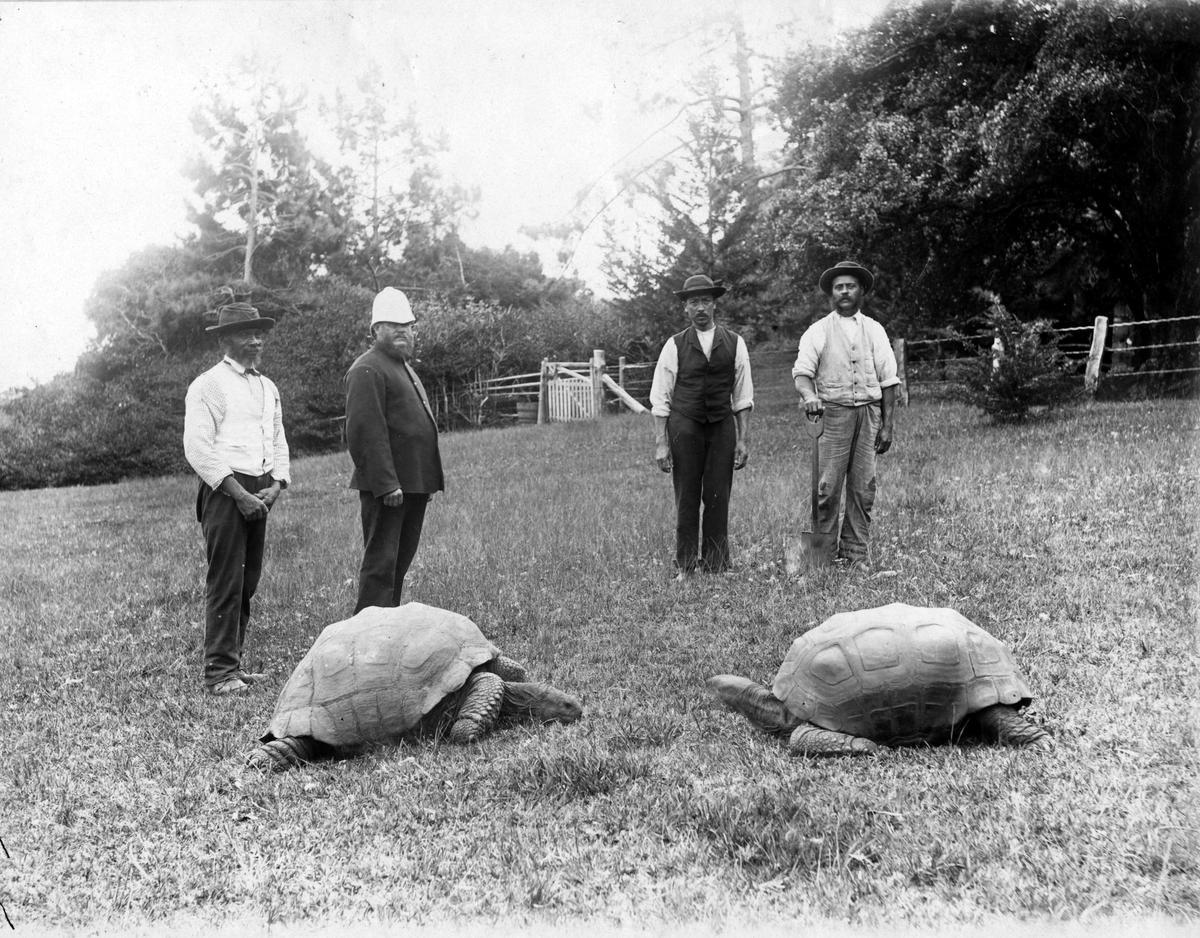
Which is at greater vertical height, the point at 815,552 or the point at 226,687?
the point at 815,552

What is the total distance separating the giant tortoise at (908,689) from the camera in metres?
4.75

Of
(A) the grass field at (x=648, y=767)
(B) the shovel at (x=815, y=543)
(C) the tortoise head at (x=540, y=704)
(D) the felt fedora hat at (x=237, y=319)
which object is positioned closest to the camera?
(A) the grass field at (x=648, y=767)

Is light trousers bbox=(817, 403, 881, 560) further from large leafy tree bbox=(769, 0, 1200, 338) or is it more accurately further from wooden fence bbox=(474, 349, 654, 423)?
wooden fence bbox=(474, 349, 654, 423)

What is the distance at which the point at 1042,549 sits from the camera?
8438 millimetres

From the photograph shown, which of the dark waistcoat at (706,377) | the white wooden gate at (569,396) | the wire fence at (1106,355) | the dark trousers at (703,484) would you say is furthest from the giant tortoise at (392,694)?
the white wooden gate at (569,396)

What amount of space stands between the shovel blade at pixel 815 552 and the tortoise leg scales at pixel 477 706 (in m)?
3.71

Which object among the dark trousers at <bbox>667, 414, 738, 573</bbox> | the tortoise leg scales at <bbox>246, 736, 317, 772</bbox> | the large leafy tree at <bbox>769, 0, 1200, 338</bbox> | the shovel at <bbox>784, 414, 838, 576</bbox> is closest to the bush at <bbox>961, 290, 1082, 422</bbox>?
the large leafy tree at <bbox>769, 0, 1200, 338</bbox>

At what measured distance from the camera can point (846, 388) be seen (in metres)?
8.40

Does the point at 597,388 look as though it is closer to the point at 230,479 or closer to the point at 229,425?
the point at 229,425

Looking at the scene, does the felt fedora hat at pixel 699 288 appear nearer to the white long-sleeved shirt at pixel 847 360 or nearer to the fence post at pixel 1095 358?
the white long-sleeved shirt at pixel 847 360

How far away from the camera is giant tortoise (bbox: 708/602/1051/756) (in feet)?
15.6

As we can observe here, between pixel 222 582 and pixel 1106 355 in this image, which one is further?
pixel 1106 355

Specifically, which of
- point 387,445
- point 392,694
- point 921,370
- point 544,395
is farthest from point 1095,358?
point 392,694

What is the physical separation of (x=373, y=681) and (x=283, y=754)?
0.59 metres
